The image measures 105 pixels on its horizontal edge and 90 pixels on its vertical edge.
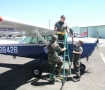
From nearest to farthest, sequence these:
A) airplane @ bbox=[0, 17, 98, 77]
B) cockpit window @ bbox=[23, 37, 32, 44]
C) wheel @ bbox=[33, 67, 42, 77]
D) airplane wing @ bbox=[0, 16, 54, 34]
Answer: airplane wing @ bbox=[0, 16, 54, 34] < wheel @ bbox=[33, 67, 42, 77] < airplane @ bbox=[0, 17, 98, 77] < cockpit window @ bbox=[23, 37, 32, 44]

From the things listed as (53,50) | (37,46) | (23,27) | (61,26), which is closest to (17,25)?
(23,27)

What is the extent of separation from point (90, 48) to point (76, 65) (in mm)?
1269

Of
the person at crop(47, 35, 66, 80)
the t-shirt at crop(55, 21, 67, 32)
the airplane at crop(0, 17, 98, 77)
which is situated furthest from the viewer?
the airplane at crop(0, 17, 98, 77)

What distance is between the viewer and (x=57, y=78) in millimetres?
7008

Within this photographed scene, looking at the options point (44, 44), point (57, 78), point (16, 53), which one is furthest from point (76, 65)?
point (16, 53)

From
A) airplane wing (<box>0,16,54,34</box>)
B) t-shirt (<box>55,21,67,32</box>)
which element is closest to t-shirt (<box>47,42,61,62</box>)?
t-shirt (<box>55,21,67,32</box>)

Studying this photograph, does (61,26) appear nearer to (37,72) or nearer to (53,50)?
(53,50)

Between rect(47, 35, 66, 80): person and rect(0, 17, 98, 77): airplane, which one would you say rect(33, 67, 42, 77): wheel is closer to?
rect(0, 17, 98, 77): airplane

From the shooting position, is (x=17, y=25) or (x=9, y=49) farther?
(x=9, y=49)

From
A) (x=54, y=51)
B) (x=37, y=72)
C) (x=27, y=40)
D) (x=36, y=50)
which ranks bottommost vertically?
Answer: (x=37, y=72)

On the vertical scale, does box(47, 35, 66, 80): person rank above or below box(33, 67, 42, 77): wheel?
above

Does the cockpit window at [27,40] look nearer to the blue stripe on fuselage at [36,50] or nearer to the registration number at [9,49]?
the blue stripe on fuselage at [36,50]

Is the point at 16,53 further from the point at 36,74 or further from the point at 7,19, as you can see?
the point at 7,19

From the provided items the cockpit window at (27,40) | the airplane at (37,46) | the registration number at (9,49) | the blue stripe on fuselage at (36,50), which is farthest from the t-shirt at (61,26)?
the registration number at (9,49)
